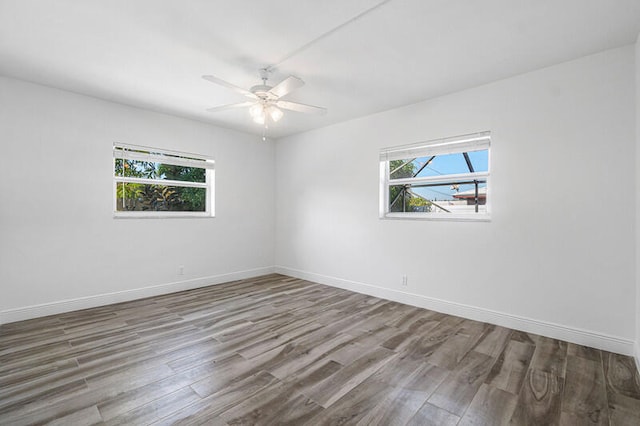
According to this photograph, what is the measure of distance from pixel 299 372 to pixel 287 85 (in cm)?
232

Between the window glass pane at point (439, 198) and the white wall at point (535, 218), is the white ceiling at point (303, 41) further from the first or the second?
the window glass pane at point (439, 198)

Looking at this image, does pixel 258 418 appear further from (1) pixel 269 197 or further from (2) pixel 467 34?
(1) pixel 269 197

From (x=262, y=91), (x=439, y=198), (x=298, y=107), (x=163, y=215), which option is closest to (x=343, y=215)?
(x=439, y=198)

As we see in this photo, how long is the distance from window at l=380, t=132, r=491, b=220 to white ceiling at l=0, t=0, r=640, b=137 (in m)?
0.70

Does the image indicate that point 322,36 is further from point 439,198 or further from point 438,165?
point 439,198

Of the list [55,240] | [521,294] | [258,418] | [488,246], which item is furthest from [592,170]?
[55,240]

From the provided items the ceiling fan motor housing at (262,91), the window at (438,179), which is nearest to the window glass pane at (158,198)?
the ceiling fan motor housing at (262,91)

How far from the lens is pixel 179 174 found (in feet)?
14.8

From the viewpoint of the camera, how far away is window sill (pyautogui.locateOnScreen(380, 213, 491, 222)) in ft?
10.7

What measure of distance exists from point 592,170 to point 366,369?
260 centimetres

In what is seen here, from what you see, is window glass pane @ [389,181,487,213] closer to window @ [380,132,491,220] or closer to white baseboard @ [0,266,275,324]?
window @ [380,132,491,220]

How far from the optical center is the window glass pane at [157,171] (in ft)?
12.9

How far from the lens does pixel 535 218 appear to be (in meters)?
2.86

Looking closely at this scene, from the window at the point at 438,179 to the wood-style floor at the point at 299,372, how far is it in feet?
4.23
